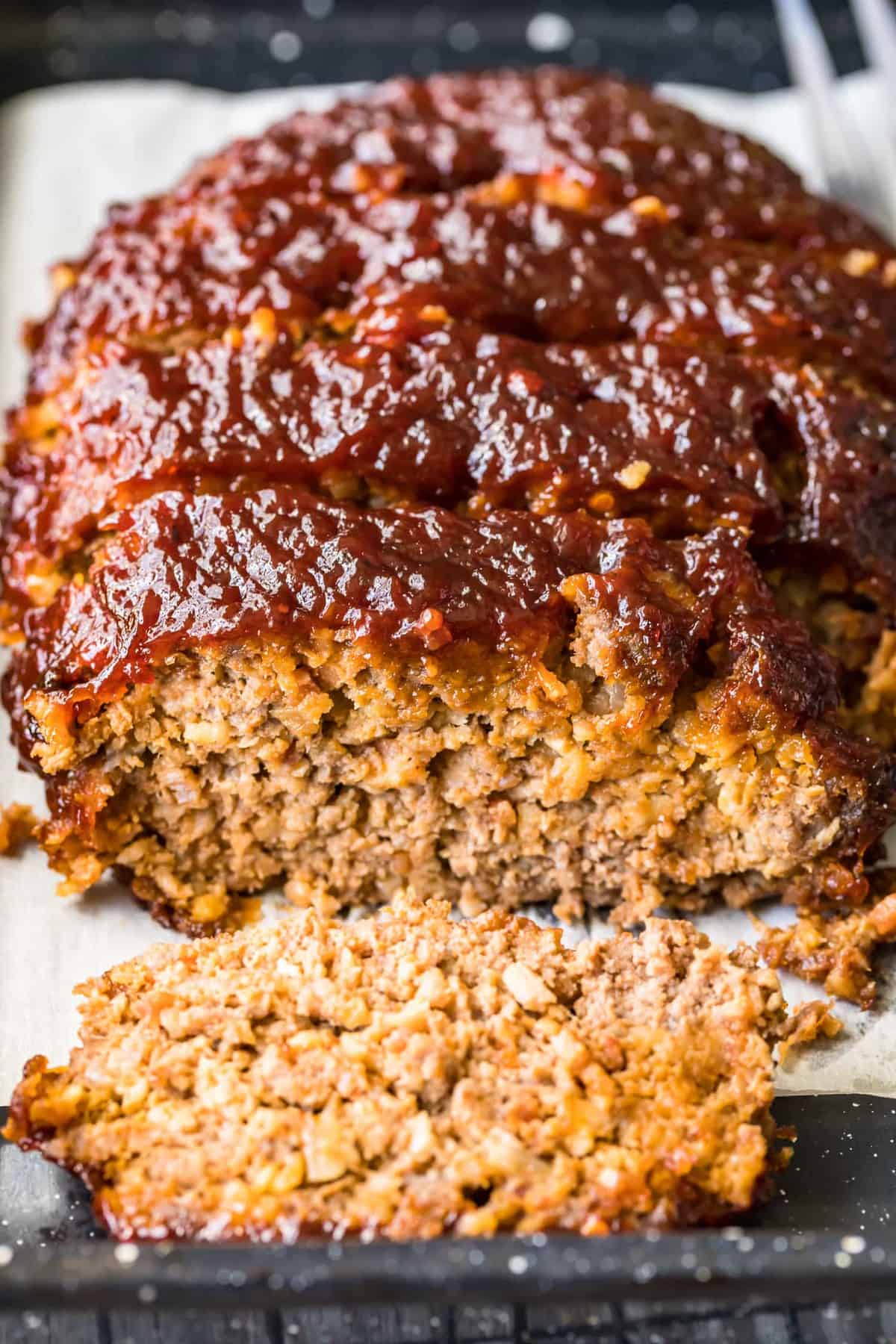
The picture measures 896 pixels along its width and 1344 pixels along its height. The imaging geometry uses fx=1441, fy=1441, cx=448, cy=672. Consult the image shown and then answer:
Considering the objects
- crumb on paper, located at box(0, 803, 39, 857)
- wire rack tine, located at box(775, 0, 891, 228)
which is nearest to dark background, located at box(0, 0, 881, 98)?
wire rack tine, located at box(775, 0, 891, 228)

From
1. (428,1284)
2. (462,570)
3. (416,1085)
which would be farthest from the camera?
(462,570)

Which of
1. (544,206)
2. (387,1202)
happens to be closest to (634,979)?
(387,1202)

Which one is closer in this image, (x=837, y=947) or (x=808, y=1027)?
(x=808, y=1027)

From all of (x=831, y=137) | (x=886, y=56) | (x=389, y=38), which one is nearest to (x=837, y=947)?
(x=831, y=137)

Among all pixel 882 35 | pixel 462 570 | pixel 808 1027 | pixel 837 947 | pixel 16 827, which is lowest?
pixel 808 1027

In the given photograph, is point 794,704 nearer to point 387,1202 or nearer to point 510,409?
point 510,409

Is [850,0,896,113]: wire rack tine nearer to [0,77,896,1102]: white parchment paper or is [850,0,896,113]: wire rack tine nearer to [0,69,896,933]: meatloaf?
[0,77,896,1102]: white parchment paper

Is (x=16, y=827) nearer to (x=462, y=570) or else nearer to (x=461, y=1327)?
(x=462, y=570)
